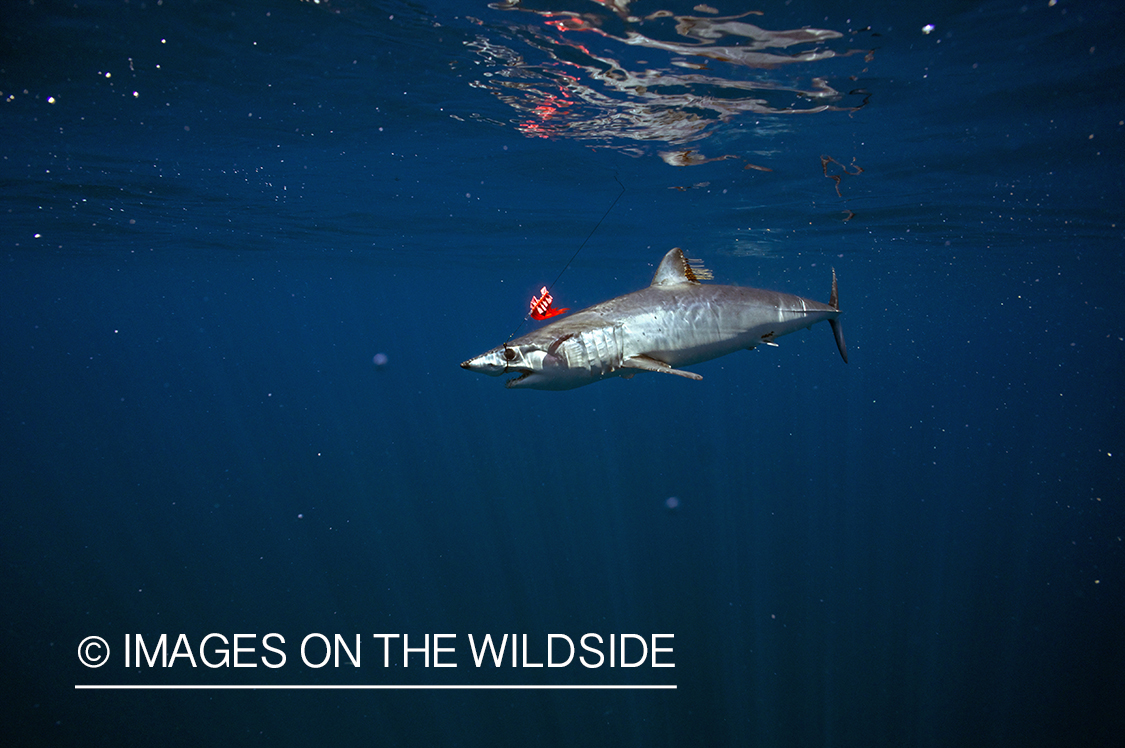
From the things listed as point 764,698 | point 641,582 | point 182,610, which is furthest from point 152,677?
point 764,698

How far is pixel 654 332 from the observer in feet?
15.3

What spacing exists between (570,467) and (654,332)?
23.6 meters

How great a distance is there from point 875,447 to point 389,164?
46.5 m

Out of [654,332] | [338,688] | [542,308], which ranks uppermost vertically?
[542,308]

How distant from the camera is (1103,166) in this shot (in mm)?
14070

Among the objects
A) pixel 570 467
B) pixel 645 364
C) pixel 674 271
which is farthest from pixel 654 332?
pixel 570 467

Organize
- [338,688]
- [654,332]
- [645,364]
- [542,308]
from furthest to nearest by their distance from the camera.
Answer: [338,688] < [542,308] < [654,332] < [645,364]

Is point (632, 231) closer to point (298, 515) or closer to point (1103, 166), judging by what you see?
point (1103, 166)

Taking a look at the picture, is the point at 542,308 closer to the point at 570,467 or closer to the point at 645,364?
the point at 645,364

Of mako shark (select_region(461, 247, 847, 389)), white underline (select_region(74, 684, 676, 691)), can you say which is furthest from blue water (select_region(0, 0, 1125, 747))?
mako shark (select_region(461, 247, 847, 389))

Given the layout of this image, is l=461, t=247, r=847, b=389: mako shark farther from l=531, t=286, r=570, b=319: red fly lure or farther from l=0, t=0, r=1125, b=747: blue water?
l=0, t=0, r=1125, b=747: blue water

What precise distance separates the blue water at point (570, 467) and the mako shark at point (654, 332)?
4.54m

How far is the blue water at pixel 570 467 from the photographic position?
8523 mm

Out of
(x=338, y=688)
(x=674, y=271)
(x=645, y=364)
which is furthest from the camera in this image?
(x=338, y=688)
